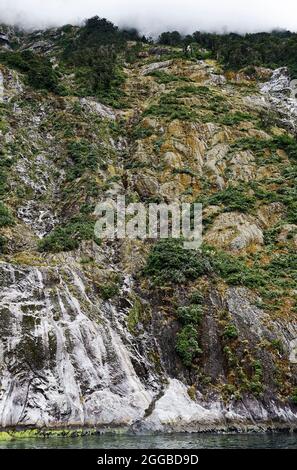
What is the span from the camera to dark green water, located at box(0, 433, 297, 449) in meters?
23.9

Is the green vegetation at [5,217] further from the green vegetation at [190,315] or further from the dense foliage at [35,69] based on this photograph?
the dense foliage at [35,69]

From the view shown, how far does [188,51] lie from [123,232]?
52.1 metres

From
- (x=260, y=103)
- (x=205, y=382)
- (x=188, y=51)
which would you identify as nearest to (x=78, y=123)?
(x=260, y=103)

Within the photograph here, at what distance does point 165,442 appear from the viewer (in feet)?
83.8

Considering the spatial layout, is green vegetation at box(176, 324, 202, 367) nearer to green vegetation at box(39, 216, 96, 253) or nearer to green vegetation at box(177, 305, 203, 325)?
green vegetation at box(177, 305, 203, 325)

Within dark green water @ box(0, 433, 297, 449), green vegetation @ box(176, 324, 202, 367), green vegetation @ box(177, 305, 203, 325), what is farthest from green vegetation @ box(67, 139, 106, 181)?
dark green water @ box(0, 433, 297, 449)

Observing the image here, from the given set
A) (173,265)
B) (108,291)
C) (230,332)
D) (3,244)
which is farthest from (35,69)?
(230,332)

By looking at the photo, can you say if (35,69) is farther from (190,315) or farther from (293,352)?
(293,352)

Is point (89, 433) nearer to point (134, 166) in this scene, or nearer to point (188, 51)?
point (134, 166)

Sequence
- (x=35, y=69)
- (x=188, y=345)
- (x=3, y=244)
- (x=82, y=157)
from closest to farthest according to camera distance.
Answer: (x=188, y=345), (x=3, y=244), (x=82, y=157), (x=35, y=69)

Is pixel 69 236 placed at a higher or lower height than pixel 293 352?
higher

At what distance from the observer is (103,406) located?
101ft

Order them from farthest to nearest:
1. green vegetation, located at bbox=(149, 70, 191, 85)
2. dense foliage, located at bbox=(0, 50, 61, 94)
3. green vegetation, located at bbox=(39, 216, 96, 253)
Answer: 1. green vegetation, located at bbox=(149, 70, 191, 85)
2. dense foliage, located at bbox=(0, 50, 61, 94)
3. green vegetation, located at bbox=(39, 216, 96, 253)

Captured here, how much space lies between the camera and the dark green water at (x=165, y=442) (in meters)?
23.9
